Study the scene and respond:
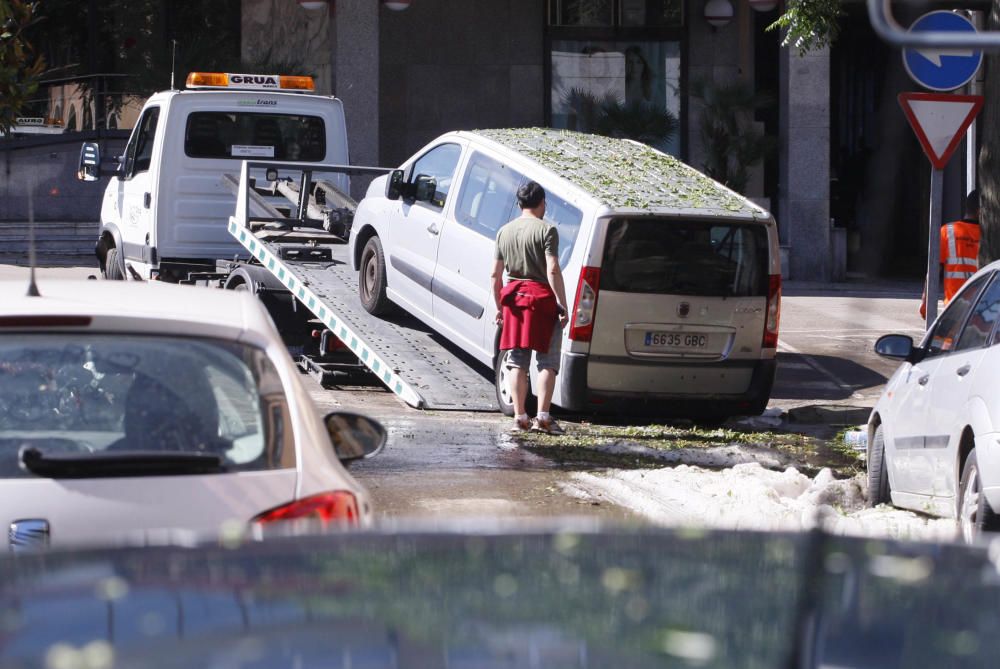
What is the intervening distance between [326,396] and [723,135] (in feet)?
38.6

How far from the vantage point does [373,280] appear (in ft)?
39.2

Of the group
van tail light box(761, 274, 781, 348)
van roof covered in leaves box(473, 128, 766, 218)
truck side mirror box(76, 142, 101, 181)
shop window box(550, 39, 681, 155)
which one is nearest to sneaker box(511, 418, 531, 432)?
van roof covered in leaves box(473, 128, 766, 218)

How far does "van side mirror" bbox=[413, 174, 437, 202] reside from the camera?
1144 cm

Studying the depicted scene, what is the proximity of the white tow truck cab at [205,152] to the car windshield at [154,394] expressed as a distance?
31.3ft

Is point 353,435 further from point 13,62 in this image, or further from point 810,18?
point 13,62

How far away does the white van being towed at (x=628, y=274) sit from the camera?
9945 mm

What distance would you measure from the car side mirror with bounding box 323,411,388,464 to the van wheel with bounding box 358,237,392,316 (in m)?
7.23

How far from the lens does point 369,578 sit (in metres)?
2.10

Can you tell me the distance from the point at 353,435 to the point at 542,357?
5591 mm

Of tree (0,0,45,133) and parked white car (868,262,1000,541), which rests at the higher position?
tree (0,0,45,133)

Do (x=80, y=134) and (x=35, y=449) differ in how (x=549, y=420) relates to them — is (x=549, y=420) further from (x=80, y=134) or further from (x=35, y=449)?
(x=80, y=134)

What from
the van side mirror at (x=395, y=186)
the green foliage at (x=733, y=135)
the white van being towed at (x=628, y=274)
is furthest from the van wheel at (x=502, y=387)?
the green foliage at (x=733, y=135)

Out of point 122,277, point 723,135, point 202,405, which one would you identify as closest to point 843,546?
point 202,405

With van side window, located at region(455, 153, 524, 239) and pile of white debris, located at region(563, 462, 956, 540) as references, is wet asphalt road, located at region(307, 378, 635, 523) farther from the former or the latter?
van side window, located at region(455, 153, 524, 239)
